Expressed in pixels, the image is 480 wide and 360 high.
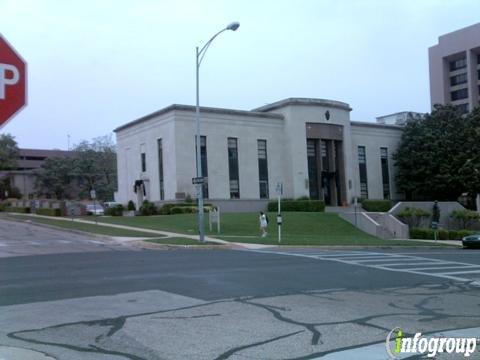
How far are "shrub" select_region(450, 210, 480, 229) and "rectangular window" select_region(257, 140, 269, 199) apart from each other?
17.6m

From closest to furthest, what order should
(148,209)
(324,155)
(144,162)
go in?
(148,209) → (144,162) → (324,155)

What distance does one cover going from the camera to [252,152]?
5641 cm

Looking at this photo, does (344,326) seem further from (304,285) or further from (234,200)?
(234,200)

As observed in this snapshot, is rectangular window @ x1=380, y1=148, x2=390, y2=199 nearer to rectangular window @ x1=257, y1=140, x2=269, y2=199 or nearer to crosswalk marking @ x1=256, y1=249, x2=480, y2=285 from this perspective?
rectangular window @ x1=257, y1=140, x2=269, y2=199

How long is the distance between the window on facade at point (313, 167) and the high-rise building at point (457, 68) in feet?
167

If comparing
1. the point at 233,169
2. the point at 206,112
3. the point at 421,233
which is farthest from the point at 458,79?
the point at 421,233

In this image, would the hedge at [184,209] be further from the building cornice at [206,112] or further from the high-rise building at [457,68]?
the high-rise building at [457,68]

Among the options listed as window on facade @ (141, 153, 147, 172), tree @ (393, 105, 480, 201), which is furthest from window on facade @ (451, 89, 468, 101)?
window on facade @ (141, 153, 147, 172)

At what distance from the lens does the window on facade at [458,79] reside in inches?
4181

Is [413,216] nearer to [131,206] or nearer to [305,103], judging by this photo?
[305,103]

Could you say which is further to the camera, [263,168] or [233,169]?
[263,168]

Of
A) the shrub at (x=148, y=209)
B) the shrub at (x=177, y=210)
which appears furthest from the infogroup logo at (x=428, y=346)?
the shrub at (x=148, y=209)

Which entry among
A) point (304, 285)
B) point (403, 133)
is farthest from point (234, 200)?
point (304, 285)

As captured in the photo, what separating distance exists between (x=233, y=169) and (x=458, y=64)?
227ft
